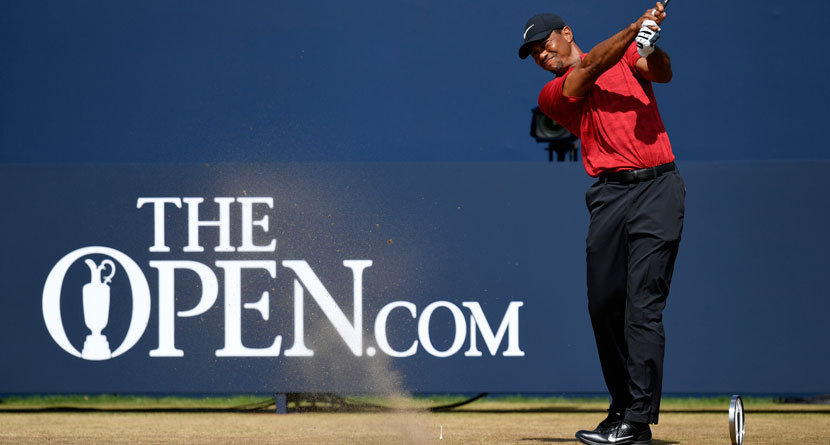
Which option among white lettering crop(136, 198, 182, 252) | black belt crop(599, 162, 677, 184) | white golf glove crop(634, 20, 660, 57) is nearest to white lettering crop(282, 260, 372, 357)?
white lettering crop(136, 198, 182, 252)

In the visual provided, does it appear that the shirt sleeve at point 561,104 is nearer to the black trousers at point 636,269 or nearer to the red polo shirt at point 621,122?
the red polo shirt at point 621,122

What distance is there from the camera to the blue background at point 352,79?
21.0 feet

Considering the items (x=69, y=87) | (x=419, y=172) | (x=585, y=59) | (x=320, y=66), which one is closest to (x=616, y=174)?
(x=585, y=59)

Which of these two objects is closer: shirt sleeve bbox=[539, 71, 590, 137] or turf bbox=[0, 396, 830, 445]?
shirt sleeve bbox=[539, 71, 590, 137]

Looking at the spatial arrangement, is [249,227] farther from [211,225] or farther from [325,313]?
[325,313]

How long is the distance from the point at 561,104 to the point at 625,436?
3.75 feet

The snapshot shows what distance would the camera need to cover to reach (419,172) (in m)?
4.79

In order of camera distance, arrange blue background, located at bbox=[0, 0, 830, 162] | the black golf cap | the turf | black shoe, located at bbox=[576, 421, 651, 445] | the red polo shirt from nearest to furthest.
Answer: black shoe, located at bbox=[576, 421, 651, 445]
the red polo shirt
the black golf cap
the turf
blue background, located at bbox=[0, 0, 830, 162]

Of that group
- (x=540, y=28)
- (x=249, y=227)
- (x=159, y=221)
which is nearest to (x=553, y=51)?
(x=540, y=28)

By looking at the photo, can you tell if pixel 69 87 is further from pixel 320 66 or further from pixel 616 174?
pixel 616 174

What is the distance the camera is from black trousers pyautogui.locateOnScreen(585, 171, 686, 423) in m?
3.28

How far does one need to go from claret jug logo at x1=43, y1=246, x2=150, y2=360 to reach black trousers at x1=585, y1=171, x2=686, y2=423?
225 cm

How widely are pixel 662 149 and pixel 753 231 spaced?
1555 millimetres

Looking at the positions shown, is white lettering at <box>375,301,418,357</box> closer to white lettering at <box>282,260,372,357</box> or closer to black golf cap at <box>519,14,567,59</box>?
white lettering at <box>282,260,372,357</box>
